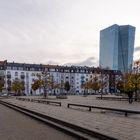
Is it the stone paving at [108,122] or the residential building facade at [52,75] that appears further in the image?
the residential building facade at [52,75]

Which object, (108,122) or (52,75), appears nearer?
(108,122)

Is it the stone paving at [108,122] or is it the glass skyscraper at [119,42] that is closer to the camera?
the stone paving at [108,122]

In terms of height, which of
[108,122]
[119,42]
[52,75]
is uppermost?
[119,42]

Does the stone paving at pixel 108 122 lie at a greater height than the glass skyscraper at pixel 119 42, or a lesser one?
lesser

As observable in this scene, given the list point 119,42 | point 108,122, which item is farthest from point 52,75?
point 108,122

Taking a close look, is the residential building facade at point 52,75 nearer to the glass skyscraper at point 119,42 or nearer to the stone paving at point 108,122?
the glass skyscraper at point 119,42

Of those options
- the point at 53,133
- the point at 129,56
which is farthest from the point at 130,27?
the point at 53,133

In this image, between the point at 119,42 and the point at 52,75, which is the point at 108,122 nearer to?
the point at 119,42

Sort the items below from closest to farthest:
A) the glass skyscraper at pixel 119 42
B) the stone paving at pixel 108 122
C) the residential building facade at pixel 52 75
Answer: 1. the stone paving at pixel 108 122
2. the glass skyscraper at pixel 119 42
3. the residential building facade at pixel 52 75

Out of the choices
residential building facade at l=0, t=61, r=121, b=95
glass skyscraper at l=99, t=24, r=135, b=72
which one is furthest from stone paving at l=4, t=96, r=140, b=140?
residential building facade at l=0, t=61, r=121, b=95

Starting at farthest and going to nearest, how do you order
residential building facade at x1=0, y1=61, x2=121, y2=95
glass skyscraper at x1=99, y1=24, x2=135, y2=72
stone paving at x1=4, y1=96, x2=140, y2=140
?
residential building facade at x1=0, y1=61, x2=121, y2=95, glass skyscraper at x1=99, y1=24, x2=135, y2=72, stone paving at x1=4, y1=96, x2=140, y2=140

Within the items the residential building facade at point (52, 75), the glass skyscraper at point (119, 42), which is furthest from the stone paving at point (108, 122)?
the residential building facade at point (52, 75)

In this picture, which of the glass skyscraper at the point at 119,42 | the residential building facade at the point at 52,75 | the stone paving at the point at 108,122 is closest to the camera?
the stone paving at the point at 108,122

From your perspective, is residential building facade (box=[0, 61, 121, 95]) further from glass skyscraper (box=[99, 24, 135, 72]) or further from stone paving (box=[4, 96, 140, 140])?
stone paving (box=[4, 96, 140, 140])
